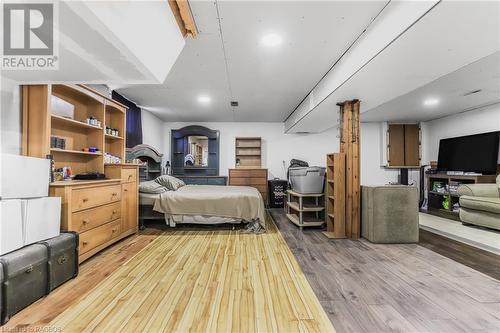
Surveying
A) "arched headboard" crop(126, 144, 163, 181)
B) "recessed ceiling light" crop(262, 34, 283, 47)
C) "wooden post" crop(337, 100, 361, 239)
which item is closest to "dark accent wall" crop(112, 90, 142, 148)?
"arched headboard" crop(126, 144, 163, 181)

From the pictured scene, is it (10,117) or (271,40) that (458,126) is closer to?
(271,40)

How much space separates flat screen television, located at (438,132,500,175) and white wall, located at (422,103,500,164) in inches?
9.5

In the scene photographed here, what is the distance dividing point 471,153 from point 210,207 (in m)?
→ 5.62

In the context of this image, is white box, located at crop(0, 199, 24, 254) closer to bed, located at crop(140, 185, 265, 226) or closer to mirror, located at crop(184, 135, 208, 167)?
bed, located at crop(140, 185, 265, 226)

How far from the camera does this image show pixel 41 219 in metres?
1.86

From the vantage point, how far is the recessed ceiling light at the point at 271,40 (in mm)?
2316

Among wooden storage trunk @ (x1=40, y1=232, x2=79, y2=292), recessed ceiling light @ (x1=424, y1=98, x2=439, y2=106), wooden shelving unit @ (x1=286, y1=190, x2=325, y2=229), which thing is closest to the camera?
wooden storage trunk @ (x1=40, y1=232, x2=79, y2=292)

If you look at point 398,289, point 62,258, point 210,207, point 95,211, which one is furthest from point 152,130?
point 398,289

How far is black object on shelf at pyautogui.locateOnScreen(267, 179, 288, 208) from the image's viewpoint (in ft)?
20.0

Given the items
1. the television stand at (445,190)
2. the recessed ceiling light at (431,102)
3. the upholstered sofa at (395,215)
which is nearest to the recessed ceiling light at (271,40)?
the upholstered sofa at (395,215)

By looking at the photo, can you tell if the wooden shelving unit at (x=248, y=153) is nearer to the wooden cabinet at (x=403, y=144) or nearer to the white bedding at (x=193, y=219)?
the white bedding at (x=193, y=219)

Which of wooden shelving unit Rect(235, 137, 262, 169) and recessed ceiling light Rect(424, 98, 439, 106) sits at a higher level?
recessed ceiling light Rect(424, 98, 439, 106)

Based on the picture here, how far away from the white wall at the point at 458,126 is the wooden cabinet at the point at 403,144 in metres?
0.28

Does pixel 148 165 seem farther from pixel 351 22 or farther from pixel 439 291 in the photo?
pixel 439 291
